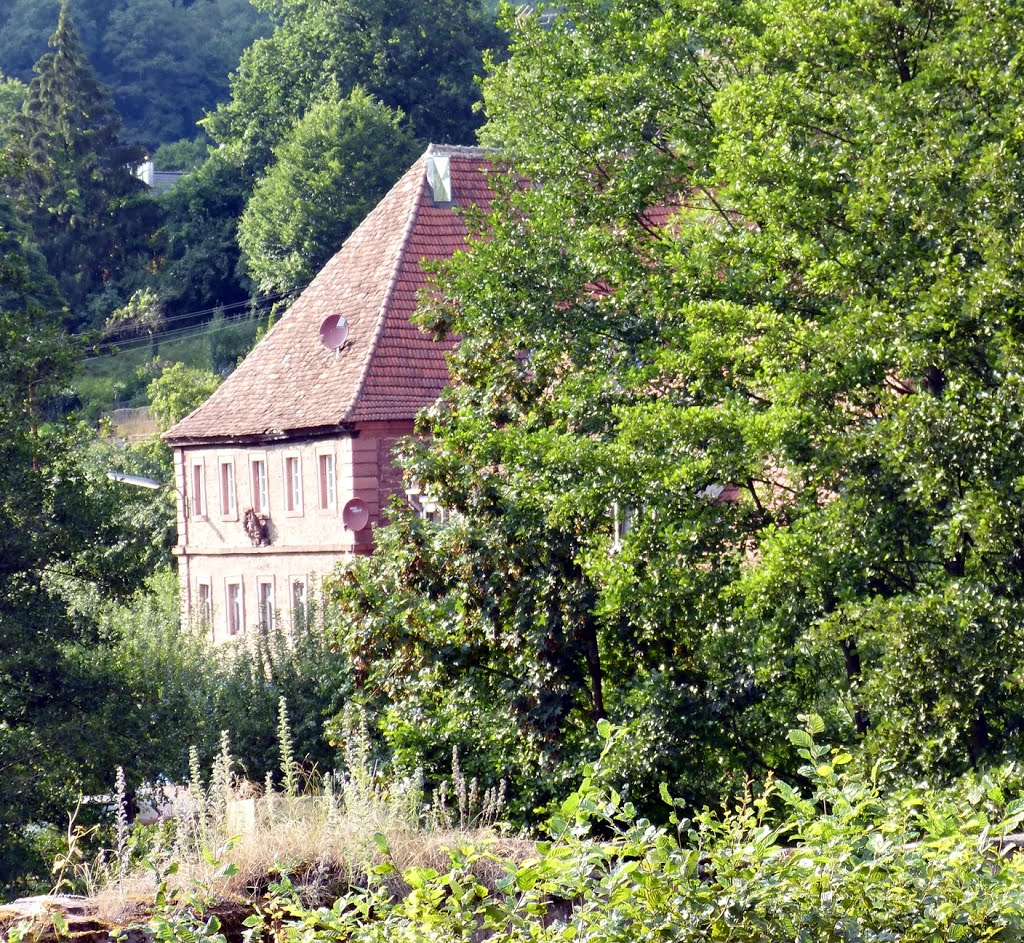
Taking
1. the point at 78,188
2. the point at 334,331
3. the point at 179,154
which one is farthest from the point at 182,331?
the point at 334,331

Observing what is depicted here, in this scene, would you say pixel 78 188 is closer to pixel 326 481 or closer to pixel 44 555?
pixel 326 481

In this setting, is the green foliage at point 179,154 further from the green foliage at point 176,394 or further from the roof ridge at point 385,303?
the roof ridge at point 385,303

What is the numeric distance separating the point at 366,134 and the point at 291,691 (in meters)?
44.5

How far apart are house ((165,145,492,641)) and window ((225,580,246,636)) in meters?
0.04

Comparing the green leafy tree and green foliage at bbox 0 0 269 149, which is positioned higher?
green foliage at bbox 0 0 269 149

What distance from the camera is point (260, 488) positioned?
121 ft

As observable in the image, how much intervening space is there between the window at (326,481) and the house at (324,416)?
3 cm

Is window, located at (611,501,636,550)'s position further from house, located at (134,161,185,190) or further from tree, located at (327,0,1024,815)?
house, located at (134,161,185,190)

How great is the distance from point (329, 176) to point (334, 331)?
31.1 meters

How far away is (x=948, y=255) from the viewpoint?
1297cm

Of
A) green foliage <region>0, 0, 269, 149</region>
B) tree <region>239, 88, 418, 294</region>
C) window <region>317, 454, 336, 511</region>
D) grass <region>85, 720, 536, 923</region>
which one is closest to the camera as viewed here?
grass <region>85, 720, 536, 923</region>

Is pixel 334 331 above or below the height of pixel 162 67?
below

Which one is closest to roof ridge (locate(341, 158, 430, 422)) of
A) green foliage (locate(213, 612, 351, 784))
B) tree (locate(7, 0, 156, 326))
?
green foliage (locate(213, 612, 351, 784))

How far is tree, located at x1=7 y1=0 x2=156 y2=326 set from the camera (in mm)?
76312
